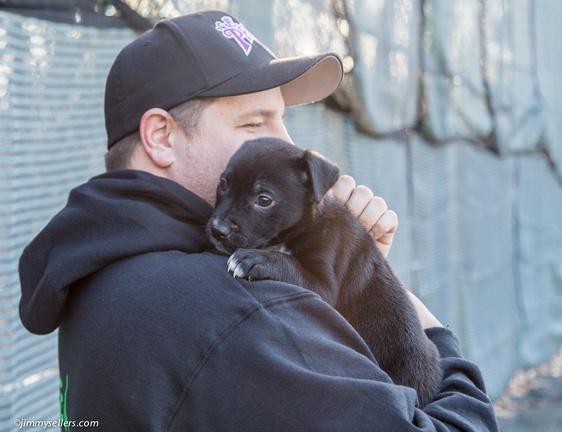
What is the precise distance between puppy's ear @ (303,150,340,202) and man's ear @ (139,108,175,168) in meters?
0.47

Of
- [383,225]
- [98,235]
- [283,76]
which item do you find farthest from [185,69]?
[383,225]

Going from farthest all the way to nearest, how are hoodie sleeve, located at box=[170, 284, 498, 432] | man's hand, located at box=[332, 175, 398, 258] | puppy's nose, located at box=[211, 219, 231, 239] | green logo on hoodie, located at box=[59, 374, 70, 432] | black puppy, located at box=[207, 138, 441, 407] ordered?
1. man's hand, located at box=[332, 175, 398, 258]
2. black puppy, located at box=[207, 138, 441, 407]
3. puppy's nose, located at box=[211, 219, 231, 239]
4. green logo on hoodie, located at box=[59, 374, 70, 432]
5. hoodie sleeve, located at box=[170, 284, 498, 432]

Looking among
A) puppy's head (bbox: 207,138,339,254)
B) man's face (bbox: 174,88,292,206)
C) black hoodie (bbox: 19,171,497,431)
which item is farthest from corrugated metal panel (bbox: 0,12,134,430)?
puppy's head (bbox: 207,138,339,254)

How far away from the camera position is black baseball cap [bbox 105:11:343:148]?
2.44m

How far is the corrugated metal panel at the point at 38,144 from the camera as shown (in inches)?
A: 106

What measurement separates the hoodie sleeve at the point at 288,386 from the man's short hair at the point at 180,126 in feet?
2.79

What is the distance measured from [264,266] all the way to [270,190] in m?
0.54

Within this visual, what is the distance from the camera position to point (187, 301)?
1.88 m

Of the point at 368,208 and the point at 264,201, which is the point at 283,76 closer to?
the point at 264,201

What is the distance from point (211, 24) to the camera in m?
2.56

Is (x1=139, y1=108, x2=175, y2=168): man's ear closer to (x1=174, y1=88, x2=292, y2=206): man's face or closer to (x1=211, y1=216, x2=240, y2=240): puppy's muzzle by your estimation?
(x1=174, y1=88, x2=292, y2=206): man's face

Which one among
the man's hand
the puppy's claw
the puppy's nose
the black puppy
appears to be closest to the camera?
the puppy's claw

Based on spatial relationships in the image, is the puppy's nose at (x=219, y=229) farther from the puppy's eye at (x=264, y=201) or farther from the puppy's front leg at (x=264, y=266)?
the puppy's eye at (x=264, y=201)

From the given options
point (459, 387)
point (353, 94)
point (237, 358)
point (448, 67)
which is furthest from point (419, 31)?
point (237, 358)
